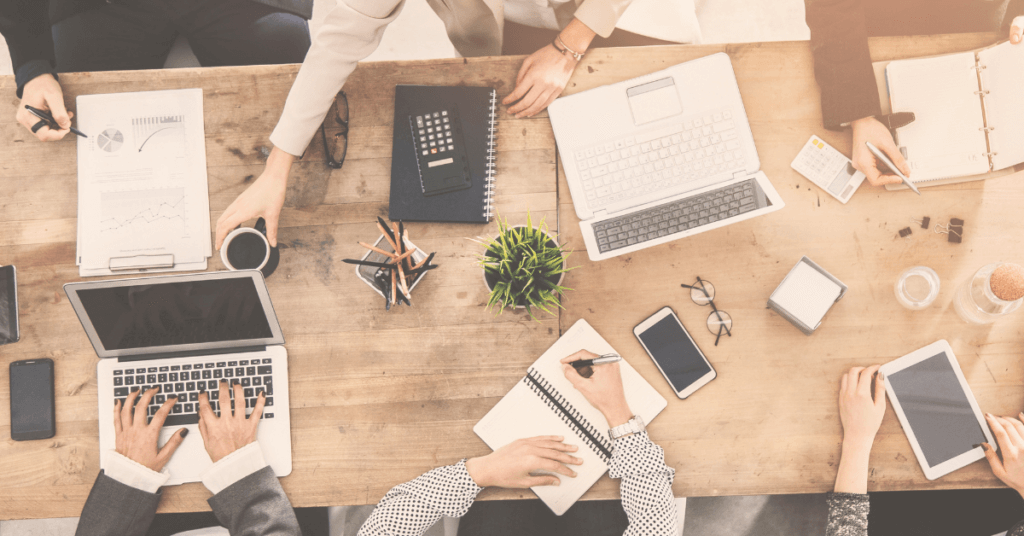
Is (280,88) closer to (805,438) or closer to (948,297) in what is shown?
(805,438)

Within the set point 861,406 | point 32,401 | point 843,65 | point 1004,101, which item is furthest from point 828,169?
point 32,401

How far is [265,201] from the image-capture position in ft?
3.38

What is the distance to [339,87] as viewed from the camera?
1.02 metres

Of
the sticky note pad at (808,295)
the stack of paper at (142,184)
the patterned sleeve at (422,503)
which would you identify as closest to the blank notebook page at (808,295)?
the sticky note pad at (808,295)

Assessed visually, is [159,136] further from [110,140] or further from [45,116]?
[45,116]

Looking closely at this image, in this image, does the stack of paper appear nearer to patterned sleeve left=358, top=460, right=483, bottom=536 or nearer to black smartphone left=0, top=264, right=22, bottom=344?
black smartphone left=0, top=264, right=22, bottom=344

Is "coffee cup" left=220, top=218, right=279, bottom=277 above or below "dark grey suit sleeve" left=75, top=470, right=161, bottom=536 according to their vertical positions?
above

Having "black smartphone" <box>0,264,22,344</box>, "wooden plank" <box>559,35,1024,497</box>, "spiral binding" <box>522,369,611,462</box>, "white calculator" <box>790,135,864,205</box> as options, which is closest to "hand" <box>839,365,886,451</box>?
"wooden plank" <box>559,35,1024,497</box>

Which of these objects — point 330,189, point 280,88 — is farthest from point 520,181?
point 280,88

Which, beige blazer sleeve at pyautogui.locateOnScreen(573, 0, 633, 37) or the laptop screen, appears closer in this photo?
the laptop screen

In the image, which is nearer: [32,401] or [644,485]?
[644,485]

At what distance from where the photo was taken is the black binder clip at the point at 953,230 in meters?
1.04

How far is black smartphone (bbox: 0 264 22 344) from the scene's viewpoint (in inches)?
41.7

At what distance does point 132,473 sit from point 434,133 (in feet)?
2.92
